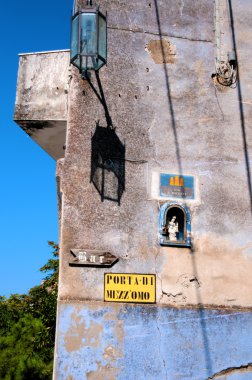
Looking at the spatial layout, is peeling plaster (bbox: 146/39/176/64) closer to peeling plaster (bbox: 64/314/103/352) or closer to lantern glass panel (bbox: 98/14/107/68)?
lantern glass panel (bbox: 98/14/107/68)

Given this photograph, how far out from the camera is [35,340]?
12391 millimetres

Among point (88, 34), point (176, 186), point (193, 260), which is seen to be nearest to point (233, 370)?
point (193, 260)

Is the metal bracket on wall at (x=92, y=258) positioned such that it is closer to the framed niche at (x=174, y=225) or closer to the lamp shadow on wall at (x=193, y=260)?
the framed niche at (x=174, y=225)

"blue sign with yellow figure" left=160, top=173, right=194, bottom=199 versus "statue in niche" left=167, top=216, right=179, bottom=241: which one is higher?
"blue sign with yellow figure" left=160, top=173, right=194, bottom=199

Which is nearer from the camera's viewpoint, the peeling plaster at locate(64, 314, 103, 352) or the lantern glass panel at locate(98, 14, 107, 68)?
the peeling plaster at locate(64, 314, 103, 352)

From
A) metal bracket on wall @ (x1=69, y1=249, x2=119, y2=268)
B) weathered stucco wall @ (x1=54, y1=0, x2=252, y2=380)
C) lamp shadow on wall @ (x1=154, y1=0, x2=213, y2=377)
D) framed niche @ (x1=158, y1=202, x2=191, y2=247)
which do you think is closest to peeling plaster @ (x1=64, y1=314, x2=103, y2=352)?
weathered stucco wall @ (x1=54, y1=0, x2=252, y2=380)

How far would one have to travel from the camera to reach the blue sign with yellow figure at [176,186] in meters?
7.32

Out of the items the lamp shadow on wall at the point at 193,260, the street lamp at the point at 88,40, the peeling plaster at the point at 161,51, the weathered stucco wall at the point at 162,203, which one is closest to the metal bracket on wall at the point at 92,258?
the weathered stucco wall at the point at 162,203

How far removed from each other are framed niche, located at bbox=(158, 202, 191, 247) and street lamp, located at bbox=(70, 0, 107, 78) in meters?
2.24

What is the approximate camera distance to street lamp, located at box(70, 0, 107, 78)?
6.72 meters

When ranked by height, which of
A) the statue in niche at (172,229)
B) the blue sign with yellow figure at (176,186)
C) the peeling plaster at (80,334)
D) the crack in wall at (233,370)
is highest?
the blue sign with yellow figure at (176,186)

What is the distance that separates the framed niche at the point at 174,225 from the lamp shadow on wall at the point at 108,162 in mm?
693

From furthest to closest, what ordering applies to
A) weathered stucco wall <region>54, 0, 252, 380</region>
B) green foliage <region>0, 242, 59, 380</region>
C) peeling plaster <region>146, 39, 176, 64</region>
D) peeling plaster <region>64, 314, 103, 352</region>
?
green foliage <region>0, 242, 59, 380</region> → peeling plaster <region>146, 39, 176, 64</region> → weathered stucco wall <region>54, 0, 252, 380</region> → peeling plaster <region>64, 314, 103, 352</region>

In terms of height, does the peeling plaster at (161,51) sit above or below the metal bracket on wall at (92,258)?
above
